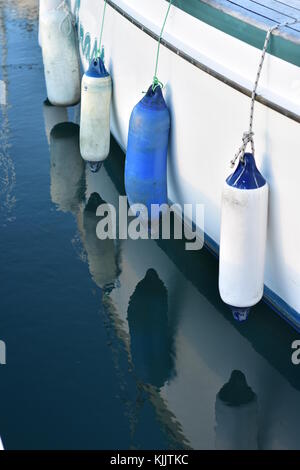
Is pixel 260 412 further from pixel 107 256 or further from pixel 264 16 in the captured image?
pixel 264 16

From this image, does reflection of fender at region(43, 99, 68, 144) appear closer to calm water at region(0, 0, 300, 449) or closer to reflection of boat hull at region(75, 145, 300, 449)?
calm water at region(0, 0, 300, 449)

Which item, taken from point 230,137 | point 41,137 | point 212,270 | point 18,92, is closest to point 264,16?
point 230,137

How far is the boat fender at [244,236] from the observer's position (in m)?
5.90

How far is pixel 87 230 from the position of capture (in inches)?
321

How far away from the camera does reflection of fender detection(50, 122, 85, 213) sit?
8742 mm

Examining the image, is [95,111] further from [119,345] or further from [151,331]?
[119,345]

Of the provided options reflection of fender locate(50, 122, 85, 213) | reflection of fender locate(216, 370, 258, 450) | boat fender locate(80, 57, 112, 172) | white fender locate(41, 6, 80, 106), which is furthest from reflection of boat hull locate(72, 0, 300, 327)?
white fender locate(41, 6, 80, 106)

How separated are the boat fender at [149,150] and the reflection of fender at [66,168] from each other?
120cm

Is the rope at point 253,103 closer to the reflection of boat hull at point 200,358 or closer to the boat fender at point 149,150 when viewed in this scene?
the boat fender at point 149,150

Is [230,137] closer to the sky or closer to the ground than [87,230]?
closer to the sky

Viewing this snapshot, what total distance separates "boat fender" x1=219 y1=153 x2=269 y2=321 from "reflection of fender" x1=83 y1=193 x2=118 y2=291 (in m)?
1.49

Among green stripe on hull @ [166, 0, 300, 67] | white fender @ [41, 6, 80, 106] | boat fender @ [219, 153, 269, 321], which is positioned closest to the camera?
green stripe on hull @ [166, 0, 300, 67]

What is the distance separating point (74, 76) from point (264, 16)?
4.80 m

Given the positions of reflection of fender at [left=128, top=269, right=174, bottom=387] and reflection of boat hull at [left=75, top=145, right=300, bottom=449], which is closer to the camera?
reflection of boat hull at [left=75, top=145, right=300, bottom=449]
